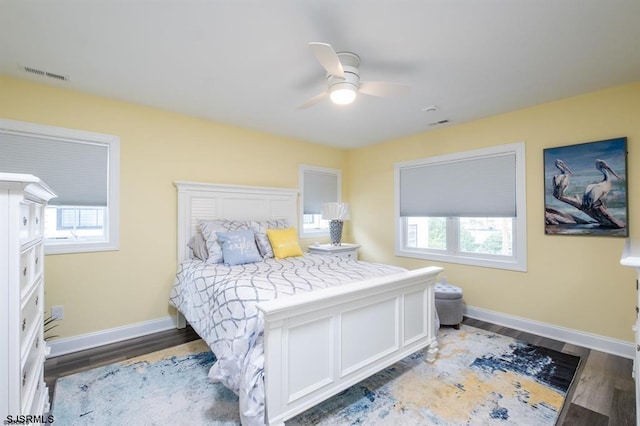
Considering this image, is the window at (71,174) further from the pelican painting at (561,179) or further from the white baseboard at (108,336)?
the pelican painting at (561,179)

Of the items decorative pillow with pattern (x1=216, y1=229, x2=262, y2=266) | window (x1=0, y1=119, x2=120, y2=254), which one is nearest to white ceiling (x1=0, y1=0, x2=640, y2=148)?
window (x1=0, y1=119, x2=120, y2=254)

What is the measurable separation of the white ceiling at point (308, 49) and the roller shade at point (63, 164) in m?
0.52

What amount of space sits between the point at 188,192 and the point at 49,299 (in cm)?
153

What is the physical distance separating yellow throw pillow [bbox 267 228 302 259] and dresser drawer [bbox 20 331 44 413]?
201 cm

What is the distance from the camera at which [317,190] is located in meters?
4.74

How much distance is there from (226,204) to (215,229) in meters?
0.49

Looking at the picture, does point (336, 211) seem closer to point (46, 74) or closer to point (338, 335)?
point (338, 335)

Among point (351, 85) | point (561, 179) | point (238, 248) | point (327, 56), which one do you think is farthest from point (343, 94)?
point (561, 179)

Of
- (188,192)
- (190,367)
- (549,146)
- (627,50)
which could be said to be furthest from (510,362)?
(188,192)

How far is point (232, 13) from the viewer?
1729mm

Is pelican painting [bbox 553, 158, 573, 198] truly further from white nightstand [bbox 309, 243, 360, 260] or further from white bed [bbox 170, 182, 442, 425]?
white nightstand [bbox 309, 243, 360, 260]

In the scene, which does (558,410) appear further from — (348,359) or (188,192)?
(188,192)

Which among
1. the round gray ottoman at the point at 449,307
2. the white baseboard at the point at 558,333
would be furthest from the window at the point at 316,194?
the white baseboard at the point at 558,333

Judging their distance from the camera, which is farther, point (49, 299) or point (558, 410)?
point (49, 299)
